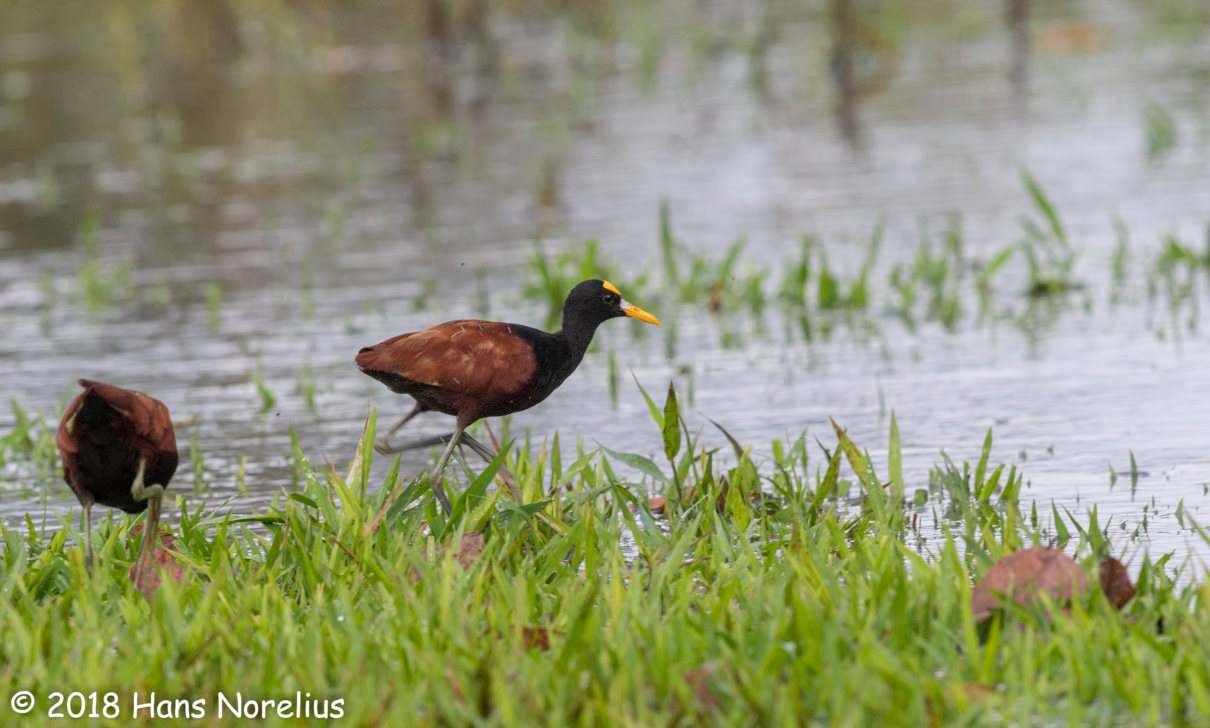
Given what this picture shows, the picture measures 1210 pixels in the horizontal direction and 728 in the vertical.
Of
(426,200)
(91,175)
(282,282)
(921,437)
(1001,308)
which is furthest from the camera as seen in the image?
(91,175)

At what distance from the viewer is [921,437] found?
7988 millimetres

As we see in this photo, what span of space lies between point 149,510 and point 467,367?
1102 millimetres

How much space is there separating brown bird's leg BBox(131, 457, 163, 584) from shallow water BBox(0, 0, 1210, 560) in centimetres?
163

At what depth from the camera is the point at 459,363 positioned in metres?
6.18

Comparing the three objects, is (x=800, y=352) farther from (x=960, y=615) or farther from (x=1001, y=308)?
(x=960, y=615)

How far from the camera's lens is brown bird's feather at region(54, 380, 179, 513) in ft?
17.7

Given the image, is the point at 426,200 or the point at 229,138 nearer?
the point at 426,200

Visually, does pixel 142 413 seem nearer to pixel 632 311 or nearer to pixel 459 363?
pixel 459 363

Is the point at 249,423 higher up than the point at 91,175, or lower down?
lower down

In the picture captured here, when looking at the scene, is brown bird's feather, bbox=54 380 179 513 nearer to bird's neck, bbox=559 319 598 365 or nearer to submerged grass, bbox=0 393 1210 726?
submerged grass, bbox=0 393 1210 726

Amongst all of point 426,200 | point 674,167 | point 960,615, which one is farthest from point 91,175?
point 960,615

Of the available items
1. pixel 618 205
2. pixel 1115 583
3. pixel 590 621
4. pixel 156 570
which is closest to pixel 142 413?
pixel 156 570

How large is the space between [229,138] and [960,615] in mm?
16489

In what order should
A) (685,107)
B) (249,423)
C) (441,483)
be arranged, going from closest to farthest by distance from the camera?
(441,483) → (249,423) → (685,107)
